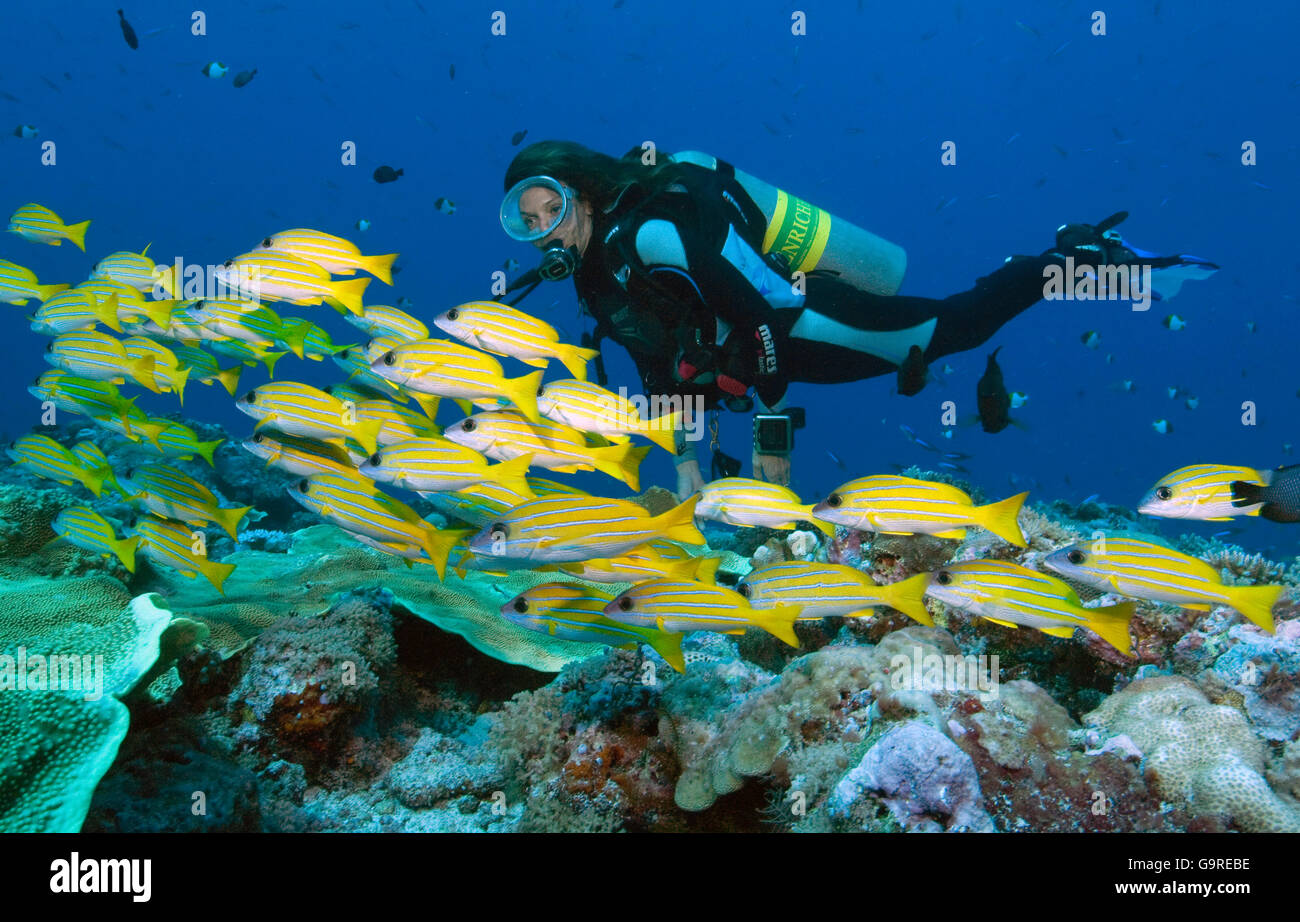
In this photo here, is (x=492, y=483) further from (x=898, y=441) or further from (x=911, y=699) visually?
(x=898, y=441)

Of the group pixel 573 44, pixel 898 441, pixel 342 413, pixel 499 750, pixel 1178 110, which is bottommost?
pixel 499 750

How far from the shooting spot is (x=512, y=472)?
8.86 feet

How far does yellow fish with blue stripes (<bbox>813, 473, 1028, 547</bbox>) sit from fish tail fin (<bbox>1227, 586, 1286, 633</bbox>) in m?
0.69

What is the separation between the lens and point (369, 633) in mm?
3699

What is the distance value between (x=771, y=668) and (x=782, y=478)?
7.50 feet

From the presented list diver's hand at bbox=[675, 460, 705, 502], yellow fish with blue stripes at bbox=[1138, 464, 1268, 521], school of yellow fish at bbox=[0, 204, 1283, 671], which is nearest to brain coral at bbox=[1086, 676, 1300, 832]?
school of yellow fish at bbox=[0, 204, 1283, 671]

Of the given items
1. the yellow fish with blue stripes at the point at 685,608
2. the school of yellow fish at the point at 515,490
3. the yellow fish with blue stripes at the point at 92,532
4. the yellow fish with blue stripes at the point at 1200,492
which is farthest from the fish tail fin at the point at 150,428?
the yellow fish with blue stripes at the point at 1200,492

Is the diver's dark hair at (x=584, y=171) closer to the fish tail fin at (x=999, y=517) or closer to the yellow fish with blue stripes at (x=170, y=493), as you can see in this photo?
the yellow fish with blue stripes at (x=170, y=493)

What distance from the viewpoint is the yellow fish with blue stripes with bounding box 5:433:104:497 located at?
163 inches

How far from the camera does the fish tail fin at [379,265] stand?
3.35 meters

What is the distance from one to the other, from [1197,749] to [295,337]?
4.87 metres

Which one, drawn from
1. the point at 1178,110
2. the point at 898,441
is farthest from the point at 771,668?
the point at 898,441

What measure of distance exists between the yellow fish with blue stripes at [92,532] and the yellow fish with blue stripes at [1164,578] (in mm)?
4816
